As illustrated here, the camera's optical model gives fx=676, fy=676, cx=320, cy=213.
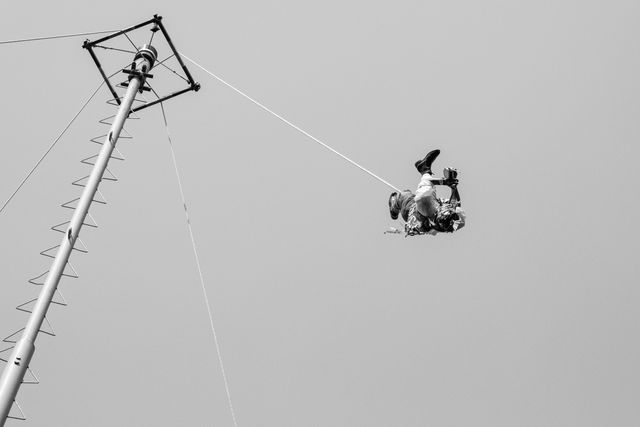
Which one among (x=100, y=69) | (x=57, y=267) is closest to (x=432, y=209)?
(x=57, y=267)

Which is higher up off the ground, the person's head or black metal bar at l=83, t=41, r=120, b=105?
black metal bar at l=83, t=41, r=120, b=105

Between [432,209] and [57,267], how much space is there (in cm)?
646

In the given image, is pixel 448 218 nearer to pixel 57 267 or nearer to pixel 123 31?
pixel 57 267

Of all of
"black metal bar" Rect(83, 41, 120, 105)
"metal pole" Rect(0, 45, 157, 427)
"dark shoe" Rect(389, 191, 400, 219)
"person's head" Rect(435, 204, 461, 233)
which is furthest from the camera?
"black metal bar" Rect(83, 41, 120, 105)

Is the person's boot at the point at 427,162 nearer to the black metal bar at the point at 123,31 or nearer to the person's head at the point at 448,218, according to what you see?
the person's head at the point at 448,218

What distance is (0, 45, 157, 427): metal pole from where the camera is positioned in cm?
981

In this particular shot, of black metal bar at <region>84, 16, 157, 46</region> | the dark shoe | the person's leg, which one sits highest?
black metal bar at <region>84, 16, 157, 46</region>

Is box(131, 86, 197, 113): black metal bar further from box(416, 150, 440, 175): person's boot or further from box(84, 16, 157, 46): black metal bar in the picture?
box(416, 150, 440, 175): person's boot

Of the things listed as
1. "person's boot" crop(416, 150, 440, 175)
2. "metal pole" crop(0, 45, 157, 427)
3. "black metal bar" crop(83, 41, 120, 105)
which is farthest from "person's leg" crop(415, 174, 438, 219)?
"black metal bar" crop(83, 41, 120, 105)

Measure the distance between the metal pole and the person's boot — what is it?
593 cm

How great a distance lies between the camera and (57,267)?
434 inches

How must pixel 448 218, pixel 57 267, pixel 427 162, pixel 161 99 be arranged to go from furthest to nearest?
1. pixel 161 99
2. pixel 427 162
3. pixel 448 218
4. pixel 57 267

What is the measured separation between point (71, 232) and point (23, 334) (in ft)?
6.40

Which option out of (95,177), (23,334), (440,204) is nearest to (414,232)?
(440,204)
